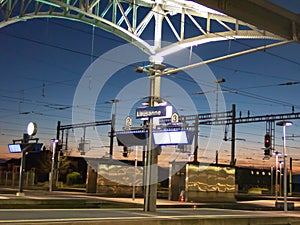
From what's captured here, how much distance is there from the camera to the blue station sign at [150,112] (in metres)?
19.0

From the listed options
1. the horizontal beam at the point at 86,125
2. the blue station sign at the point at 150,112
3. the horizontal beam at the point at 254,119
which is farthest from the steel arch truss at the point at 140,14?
the horizontal beam at the point at 86,125

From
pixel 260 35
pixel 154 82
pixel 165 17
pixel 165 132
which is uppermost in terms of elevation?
pixel 165 17

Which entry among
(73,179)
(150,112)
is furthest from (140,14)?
(73,179)

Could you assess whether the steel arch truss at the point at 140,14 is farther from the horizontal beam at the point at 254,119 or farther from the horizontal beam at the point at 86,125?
the horizontal beam at the point at 86,125

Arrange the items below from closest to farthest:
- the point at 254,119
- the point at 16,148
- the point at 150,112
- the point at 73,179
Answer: the point at 150,112
the point at 16,148
the point at 254,119
the point at 73,179

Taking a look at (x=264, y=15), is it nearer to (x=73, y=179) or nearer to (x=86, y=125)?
→ (x=86, y=125)

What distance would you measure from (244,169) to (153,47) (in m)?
88.0

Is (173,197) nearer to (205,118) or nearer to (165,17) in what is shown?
(205,118)

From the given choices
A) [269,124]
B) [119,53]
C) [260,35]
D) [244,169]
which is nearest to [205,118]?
[269,124]

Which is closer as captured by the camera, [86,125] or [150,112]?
[150,112]

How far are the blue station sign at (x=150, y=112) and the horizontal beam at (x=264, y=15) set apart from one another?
5122mm

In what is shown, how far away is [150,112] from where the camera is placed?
19469 mm

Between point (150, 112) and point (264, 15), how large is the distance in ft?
19.5

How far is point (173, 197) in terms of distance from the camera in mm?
37688
